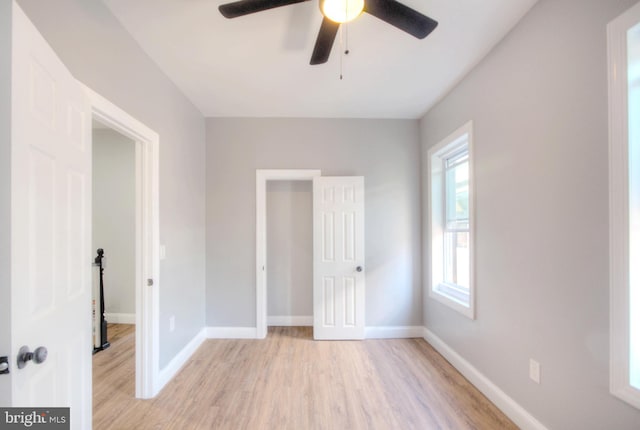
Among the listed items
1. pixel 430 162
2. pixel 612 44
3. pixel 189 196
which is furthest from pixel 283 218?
pixel 612 44

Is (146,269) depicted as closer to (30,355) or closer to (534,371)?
(30,355)

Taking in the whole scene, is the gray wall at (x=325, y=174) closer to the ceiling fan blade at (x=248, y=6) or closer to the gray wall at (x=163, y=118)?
the gray wall at (x=163, y=118)

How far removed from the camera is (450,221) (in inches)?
120

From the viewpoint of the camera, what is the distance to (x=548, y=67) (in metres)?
1.62

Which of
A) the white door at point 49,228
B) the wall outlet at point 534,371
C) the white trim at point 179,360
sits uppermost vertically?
the white door at point 49,228

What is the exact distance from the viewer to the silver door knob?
921mm

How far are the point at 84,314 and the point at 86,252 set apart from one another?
0.32 meters

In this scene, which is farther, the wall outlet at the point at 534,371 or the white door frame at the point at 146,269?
the white door frame at the point at 146,269

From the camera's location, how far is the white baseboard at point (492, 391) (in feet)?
5.77

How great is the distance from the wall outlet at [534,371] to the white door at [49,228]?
249 centimetres

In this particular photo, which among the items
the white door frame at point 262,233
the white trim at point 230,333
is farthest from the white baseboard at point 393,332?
the white trim at point 230,333

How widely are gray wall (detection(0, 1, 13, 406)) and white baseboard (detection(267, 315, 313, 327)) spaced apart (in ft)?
9.78

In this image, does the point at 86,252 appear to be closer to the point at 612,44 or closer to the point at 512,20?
the point at 612,44
